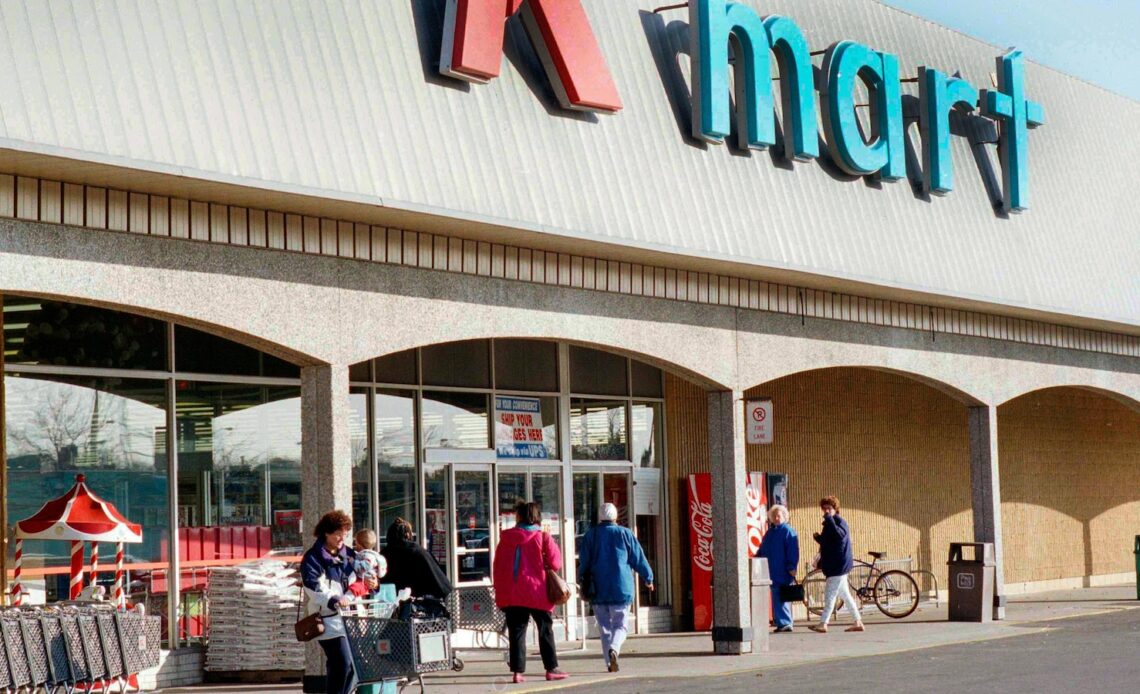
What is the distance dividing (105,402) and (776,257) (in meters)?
7.47

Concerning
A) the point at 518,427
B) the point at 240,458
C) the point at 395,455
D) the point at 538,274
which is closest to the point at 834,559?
the point at 518,427

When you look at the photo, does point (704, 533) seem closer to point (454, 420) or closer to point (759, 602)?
point (759, 602)

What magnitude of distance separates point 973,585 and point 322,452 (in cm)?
1096

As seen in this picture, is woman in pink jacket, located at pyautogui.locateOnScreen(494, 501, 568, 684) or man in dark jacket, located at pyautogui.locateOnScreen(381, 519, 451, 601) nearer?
man in dark jacket, located at pyautogui.locateOnScreen(381, 519, 451, 601)

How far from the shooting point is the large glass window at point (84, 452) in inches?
585

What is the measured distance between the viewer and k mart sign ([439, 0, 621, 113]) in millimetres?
14406

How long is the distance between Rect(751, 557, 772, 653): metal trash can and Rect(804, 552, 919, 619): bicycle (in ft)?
13.9

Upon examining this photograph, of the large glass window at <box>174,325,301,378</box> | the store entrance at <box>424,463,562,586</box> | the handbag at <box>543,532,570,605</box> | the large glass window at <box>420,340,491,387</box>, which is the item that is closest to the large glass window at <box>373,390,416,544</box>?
the store entrance at <box>424,463,562,586</box>

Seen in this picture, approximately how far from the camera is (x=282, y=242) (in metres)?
13.5

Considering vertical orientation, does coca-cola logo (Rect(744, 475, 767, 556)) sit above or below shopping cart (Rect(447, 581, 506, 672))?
above

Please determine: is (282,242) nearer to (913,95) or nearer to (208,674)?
(208,674)

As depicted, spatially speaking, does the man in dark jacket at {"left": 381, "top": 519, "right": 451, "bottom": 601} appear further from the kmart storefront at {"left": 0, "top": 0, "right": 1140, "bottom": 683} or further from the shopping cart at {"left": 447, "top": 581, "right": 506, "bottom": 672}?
the shopping cart at {"left": 447, "top": 581, "right": 506, "bottom": 672}

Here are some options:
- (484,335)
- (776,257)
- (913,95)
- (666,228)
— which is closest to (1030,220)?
(913,95)

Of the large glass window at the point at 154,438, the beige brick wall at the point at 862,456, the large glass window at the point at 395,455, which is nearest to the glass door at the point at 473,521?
the large glass window at the point at 395,455
